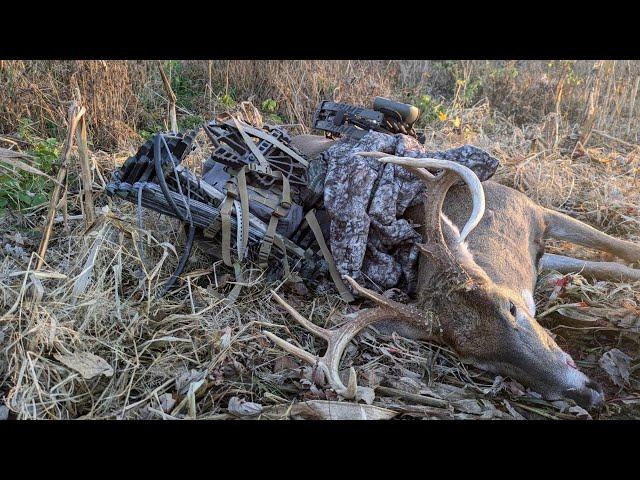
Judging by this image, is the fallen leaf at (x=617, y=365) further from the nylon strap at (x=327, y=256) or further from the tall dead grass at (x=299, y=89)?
the tall dead grass at (x=299, y=89)

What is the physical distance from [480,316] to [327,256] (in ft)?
3.85

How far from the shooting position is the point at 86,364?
3322 mm

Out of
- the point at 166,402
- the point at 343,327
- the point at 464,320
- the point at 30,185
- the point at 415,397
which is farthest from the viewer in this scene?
the point at 30,185

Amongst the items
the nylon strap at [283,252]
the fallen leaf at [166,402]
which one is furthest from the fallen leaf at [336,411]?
the nylon strap at [283,252]

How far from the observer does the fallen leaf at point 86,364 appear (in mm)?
3271

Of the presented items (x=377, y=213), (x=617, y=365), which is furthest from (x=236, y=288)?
(x=617, y=365)

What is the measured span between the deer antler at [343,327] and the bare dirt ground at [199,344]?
0.10m

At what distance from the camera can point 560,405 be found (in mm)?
3199

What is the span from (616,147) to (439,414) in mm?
4784

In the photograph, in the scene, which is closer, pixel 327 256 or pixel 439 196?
pixel 439 196

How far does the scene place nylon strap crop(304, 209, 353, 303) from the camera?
4070 mm

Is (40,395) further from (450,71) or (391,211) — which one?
(450,71)

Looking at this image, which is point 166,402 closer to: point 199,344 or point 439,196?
point 199,344

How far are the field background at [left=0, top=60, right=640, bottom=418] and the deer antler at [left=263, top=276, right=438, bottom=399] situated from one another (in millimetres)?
131
